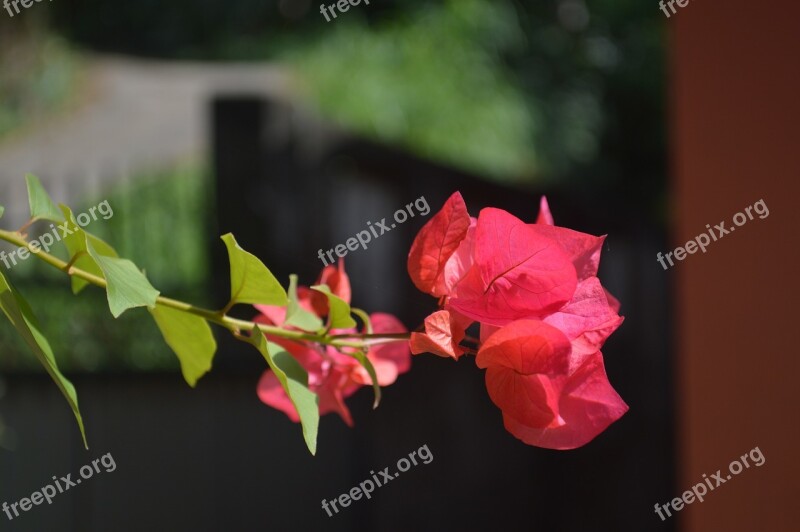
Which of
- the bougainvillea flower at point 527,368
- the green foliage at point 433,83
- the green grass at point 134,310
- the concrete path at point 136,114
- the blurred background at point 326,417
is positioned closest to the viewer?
the bougainvillea flower at point 527,368

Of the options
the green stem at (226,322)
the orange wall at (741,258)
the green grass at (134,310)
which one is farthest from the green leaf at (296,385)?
the green grass at (134,310)

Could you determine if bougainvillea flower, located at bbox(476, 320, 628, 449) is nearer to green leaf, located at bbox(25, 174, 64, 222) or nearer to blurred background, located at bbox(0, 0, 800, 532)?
green leaf, located at bbox(25, 174, 64, 222)

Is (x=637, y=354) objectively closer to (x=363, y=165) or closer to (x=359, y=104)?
(x=363, y=165)

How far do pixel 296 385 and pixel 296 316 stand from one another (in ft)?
0.09

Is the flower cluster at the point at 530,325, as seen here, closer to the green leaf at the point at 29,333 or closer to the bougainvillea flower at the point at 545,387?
the bougainvillea flower at the point at 545,387

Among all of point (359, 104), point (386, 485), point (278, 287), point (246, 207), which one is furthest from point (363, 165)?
point (359, 104)

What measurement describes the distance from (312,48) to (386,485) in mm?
4048

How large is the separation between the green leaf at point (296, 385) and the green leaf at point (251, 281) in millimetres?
16

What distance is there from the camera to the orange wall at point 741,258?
3.79 ft

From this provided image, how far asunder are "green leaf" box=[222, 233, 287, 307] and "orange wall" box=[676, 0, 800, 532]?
0.97 metres

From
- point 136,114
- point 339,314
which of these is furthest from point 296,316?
point 136,114

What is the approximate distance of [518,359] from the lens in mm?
258

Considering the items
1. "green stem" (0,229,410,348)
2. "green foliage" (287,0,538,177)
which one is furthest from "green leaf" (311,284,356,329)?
"green foliage" (287,0,538,177)

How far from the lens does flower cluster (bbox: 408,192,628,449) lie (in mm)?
257
